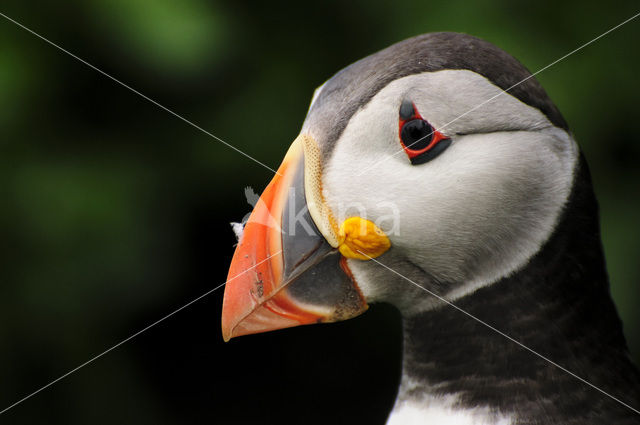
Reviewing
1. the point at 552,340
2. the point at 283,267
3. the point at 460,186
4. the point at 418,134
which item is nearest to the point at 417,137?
the point at 418,134

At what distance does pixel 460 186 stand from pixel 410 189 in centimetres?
9

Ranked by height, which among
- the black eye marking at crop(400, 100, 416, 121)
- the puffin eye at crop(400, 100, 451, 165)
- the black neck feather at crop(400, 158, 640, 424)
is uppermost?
the black eye marking at crop(400, 100, 416, 121)

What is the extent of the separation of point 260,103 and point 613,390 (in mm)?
1499

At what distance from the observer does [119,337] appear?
7.98 feet

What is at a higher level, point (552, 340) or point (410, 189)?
point (410, 189)

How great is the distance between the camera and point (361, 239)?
1267 millimetres

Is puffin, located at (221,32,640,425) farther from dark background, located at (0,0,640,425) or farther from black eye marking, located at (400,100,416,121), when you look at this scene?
dark background, located at (0,0,640,425)

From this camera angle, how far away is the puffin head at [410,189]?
122 cm

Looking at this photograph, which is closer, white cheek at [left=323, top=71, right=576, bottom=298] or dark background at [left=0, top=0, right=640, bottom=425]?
white cheek at [left=323, top=71, right=576, bottom=298]

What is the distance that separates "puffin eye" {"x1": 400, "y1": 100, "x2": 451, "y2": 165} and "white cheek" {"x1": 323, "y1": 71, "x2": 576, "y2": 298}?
1 cm

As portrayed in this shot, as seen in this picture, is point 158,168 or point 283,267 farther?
point 158,168

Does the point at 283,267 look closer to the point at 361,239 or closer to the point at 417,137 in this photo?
the point at 361,239

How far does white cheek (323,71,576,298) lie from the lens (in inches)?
47.9

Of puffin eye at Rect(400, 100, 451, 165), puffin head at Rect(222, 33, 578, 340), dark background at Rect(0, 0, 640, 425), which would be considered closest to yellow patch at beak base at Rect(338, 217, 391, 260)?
puffin head at Rect(222, 33, 578, 340)
